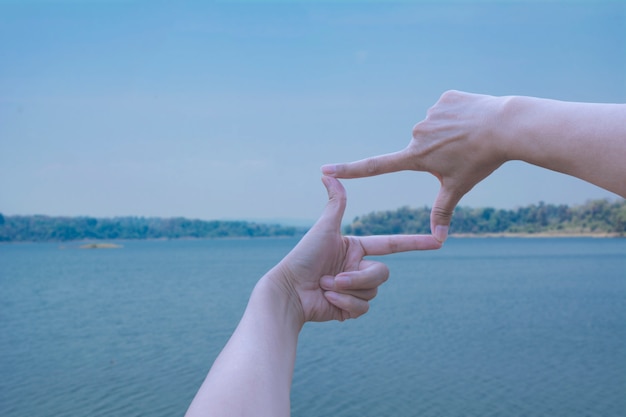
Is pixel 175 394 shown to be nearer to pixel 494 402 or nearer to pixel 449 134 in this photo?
pixel 494 402

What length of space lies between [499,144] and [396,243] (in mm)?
698

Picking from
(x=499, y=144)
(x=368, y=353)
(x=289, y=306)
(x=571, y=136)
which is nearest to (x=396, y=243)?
(x=289, y=306)

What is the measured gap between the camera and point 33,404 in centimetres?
1497

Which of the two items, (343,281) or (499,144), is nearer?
(499,144)

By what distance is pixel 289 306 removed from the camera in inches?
85.0

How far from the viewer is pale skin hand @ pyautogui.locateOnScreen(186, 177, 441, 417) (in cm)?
146

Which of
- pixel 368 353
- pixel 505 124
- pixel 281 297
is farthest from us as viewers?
pixel 368 353

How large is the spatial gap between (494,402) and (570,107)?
14270 mm

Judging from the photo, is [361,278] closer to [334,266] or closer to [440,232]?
[334,266]

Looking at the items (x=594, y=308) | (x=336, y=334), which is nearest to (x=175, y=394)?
(x=336, y=334)

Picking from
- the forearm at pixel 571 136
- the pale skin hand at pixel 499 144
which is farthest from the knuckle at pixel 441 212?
the forearm at pixel 571 136

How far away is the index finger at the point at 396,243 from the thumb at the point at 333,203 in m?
0.14

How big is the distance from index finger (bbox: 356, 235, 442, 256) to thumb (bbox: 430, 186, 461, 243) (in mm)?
35

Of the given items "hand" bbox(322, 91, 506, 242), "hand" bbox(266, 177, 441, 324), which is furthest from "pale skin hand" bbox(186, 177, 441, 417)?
"hand" bbox(322, 91, 506, 242)
